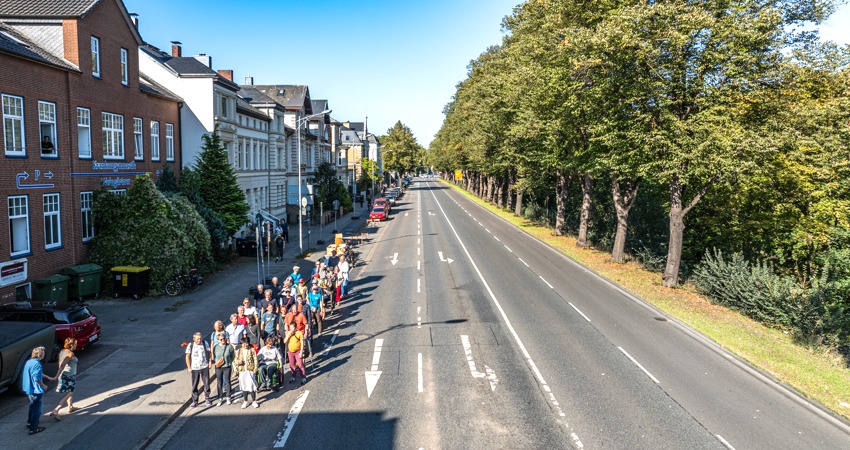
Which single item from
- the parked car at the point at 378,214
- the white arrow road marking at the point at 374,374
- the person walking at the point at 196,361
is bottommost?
the white arrow road marking at the point at 374,374

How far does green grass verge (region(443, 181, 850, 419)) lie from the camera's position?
13.1 m

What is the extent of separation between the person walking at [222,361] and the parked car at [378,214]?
43.4 metres

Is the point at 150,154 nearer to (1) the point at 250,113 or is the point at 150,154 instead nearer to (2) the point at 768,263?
(1) the point at 250,113

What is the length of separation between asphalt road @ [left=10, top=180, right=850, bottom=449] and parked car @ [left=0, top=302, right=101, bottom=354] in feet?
3.41

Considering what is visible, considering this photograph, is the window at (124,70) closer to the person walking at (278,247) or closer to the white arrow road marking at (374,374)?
the person walking at (278,247)

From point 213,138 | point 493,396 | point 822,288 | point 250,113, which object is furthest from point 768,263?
point 250,113

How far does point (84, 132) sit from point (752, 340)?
990 inches

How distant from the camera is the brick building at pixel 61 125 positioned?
18359mm

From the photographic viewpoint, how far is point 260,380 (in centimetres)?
1257

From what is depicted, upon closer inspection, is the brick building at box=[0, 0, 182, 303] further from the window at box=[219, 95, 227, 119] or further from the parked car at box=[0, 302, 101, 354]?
the window at box=[219, 95, 227, 119]

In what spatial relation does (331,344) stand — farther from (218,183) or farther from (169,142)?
(169,142)

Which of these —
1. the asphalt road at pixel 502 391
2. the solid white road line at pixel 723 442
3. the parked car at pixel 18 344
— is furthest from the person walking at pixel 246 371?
the solid white road line at pixel 723 442

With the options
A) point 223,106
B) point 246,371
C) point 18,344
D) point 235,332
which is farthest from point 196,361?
point 223,106

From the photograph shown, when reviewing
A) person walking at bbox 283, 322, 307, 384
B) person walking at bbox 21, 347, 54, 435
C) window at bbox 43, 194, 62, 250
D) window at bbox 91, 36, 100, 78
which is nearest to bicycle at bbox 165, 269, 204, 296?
window at bbox 43, 194, 62, 250
